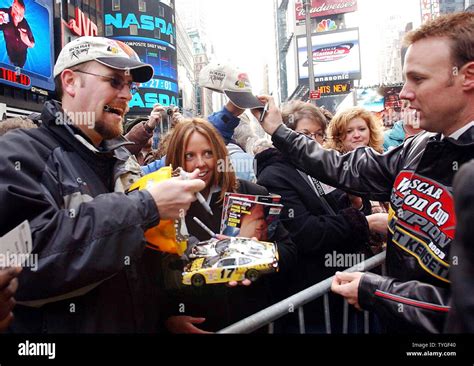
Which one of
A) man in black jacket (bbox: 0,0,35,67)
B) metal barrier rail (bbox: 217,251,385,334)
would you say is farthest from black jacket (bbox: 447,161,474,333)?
man in black jacket (bbox: 0,0,35,67)

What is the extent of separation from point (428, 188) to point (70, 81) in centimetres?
144

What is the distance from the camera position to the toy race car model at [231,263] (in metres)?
1.42

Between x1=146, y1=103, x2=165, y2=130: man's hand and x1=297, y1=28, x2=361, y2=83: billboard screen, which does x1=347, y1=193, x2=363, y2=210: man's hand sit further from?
x1=297, y1=28, x2=361, y2=83: billboard screen

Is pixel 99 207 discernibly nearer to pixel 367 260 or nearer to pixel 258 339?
pixel 258 339

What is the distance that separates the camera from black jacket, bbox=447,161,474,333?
78 cm

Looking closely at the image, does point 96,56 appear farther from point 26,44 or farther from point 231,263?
point 26,44

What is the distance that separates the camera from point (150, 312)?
5.32 feet

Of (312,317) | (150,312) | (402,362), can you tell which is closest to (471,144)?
(402,362)

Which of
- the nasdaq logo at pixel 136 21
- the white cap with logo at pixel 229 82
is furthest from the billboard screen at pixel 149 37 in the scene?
the white cap with logo at pixel 229 82

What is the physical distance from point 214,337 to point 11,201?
905 millimetres

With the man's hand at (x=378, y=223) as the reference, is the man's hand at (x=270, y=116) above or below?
above

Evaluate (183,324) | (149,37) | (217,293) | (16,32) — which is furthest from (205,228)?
(149,37)

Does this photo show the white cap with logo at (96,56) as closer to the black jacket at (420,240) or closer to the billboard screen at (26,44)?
the black jacket at (420,240)

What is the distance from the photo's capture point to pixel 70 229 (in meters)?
1.19
